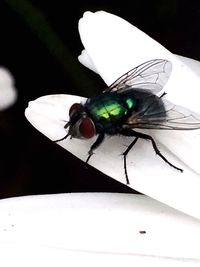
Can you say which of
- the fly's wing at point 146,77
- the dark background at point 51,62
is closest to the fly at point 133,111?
the fly's wing at point 146,77

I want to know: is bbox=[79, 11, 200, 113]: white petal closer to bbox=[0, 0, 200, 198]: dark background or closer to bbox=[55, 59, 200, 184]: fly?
bbox=[55, 59, 200, 184]: fly

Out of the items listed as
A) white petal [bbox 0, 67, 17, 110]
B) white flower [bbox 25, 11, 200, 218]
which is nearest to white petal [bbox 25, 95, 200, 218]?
white flower [bbox 25, 11, 200, 218]

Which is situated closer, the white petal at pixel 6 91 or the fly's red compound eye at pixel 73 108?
the fly's red compound eye at pixel 73 108

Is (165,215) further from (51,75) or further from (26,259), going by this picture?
(51,75)

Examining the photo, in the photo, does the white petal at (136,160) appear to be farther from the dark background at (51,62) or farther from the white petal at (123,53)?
the dark background at (51,62)

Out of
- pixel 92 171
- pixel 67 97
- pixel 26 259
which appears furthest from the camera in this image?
pixel 92 171

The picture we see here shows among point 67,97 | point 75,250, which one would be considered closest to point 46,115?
point 67,97

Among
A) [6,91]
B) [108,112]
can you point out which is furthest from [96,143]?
[6,91]
